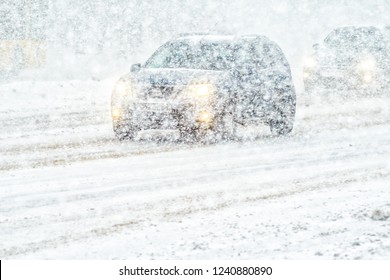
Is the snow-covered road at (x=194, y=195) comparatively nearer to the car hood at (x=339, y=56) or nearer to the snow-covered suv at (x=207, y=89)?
the snow-covered suv at (x=207, y=89)

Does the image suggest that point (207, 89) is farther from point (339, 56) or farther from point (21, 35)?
point (21, 35)

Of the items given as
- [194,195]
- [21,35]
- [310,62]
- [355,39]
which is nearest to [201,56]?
[194,195]

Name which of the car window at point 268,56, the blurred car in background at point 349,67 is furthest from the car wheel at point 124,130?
the blurred car in background at point 349,67

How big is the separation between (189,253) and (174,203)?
5.83 ft

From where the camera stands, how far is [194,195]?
26.8 ft

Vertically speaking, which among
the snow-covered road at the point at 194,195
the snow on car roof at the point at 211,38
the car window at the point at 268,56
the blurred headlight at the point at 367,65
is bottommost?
the snow-covered road at the point at 194,195

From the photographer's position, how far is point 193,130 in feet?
39.3

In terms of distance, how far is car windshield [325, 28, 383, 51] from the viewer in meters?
20.3

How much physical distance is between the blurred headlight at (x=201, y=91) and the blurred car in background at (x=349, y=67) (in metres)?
8.06

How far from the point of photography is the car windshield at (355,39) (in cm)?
2031

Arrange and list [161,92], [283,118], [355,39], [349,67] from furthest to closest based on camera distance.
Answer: [355,39]
[349,67]
[283,118]
[161,92]

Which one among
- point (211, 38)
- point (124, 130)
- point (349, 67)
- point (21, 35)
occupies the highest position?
point (211, 38)

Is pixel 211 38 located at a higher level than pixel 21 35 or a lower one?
higher

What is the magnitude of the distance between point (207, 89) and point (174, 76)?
0.54 meters
